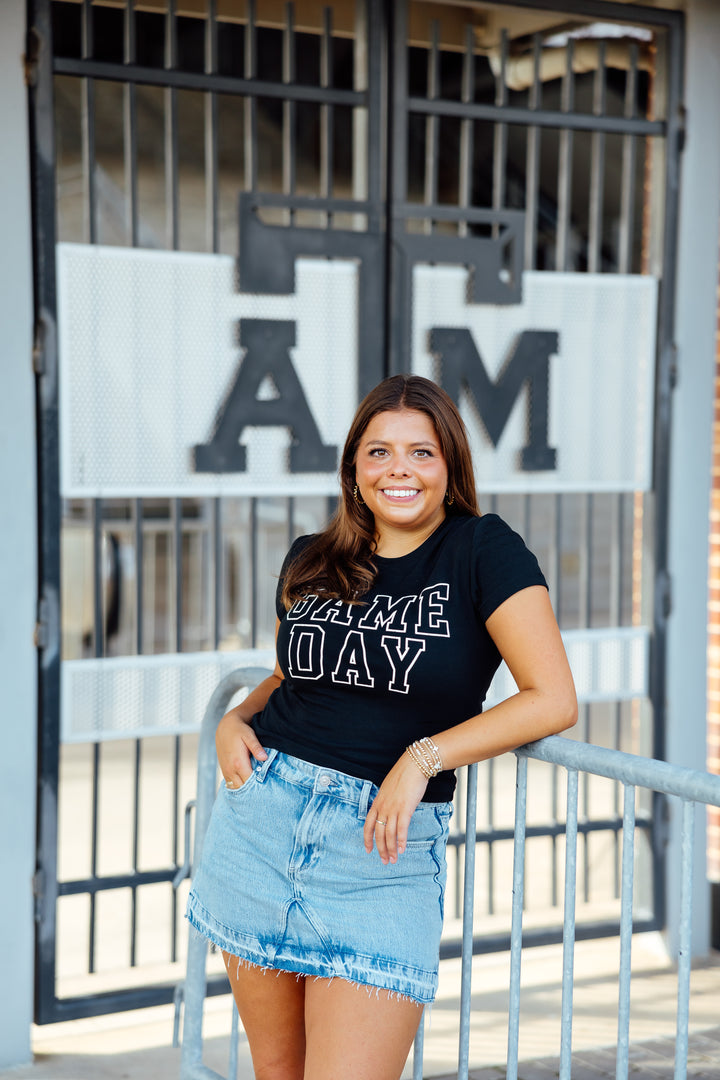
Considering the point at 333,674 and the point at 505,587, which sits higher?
the point at 505,587

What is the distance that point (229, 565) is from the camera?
10.2 metres

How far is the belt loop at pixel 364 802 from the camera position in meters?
1.86

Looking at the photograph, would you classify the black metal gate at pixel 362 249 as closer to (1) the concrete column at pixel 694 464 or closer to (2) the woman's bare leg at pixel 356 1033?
(1) the concrete column at pixel 694 464

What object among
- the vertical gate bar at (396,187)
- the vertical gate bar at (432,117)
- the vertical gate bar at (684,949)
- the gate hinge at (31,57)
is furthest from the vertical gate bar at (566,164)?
the vertical gate bar at (684,949)

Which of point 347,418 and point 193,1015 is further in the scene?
point 347,418

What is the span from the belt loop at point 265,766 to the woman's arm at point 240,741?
12 millimetres

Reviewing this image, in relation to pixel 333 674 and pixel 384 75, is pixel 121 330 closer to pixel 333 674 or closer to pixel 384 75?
pixel 384 75

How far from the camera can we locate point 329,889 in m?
1.85

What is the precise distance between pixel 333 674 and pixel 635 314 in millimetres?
2633

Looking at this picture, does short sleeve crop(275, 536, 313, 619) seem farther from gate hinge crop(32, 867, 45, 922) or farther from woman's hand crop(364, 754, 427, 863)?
gate hinge crop(32, 867, 45, 922)

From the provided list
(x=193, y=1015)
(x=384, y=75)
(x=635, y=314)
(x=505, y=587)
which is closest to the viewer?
(x=505, y=587)

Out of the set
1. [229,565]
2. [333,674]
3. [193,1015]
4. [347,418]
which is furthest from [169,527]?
[333,674]

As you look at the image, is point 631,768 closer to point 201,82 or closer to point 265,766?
point 265,766

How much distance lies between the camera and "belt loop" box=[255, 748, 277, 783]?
6.50 feet
